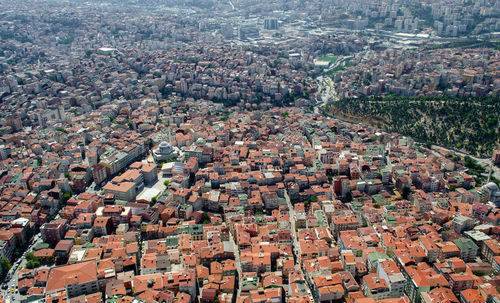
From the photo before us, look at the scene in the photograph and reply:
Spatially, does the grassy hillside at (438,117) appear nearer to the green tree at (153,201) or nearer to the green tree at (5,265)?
the green tree at (153,201)

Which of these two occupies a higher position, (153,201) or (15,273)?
(153,201)

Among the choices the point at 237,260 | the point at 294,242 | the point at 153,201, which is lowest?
the point at 237,260

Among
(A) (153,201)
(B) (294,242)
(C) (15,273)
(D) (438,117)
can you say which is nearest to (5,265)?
(C) (15,273)

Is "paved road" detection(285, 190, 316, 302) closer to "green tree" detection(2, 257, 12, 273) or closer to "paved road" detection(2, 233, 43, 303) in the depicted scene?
"paved road" detection(2, 233, 43, 303)

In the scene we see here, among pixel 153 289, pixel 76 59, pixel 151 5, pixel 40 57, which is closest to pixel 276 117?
pixel 153 289

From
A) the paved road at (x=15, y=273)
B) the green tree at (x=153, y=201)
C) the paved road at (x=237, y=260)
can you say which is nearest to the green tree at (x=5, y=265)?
the paved road at (x=15, y=273)

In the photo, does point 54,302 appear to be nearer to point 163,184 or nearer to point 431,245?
point 163,184

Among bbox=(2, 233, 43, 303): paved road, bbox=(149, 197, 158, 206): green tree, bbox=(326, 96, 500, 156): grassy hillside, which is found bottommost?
bbox=(2, 233, 43, 303): paved road

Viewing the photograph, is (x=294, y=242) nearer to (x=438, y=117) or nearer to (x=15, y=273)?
(x=15, y=273)

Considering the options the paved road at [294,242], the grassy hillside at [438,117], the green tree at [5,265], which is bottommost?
the green tree at [5,265]

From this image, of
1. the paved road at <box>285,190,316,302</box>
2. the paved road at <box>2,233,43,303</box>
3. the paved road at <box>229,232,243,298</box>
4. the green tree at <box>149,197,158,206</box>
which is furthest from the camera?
the green tree at <box>149,197,158,206</box>

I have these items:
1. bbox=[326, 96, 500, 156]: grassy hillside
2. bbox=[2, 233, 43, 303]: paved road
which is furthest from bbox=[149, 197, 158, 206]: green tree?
bbox=[326, 96, 500, 156]: grassy hillside

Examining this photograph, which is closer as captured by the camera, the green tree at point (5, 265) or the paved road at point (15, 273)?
the paved road at point (15, 273)
